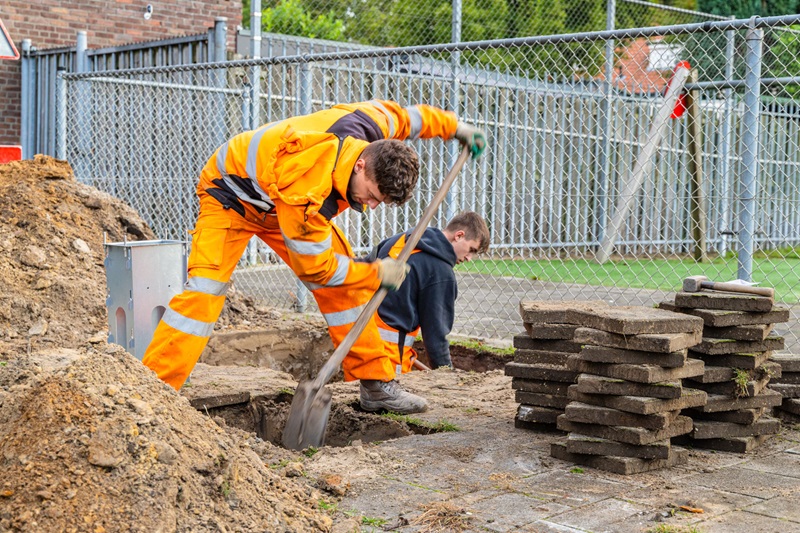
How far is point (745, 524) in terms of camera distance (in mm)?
3426

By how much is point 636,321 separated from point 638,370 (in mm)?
216

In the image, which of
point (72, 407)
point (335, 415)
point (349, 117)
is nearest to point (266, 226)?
point (349, 117)

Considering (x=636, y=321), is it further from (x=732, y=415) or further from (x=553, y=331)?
(x=732, y=415)

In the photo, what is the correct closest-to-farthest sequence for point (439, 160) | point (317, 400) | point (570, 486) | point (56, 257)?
1. point (570, 486)
2. point (317, 400)
3. point (56, 257)
4. point (439, 160)

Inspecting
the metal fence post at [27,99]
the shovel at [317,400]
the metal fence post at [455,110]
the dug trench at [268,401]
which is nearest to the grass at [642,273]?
the metal fence post at [455,110]

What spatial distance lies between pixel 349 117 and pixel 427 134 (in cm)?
60

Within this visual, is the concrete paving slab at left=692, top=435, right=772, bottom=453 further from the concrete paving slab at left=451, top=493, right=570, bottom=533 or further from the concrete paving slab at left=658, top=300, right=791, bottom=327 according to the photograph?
the concrete paving slab at left=451, top=493, right=570, bottom=533

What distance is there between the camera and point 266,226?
16.5 feet

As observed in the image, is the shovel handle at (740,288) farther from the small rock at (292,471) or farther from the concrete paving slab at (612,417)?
the small rock at (292,471)

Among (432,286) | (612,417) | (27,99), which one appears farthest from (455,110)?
(27,99)

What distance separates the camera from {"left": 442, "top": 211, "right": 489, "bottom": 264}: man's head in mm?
5793

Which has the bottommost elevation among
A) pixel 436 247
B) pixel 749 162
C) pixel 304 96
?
pixel 436 247

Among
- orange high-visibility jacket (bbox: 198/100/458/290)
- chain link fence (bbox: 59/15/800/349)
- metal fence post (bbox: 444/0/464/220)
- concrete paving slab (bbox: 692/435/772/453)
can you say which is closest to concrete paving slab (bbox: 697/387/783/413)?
concrete paving slab (bbox: 692/435/772/453)

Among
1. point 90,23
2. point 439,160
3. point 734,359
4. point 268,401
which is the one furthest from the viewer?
point 90,23
